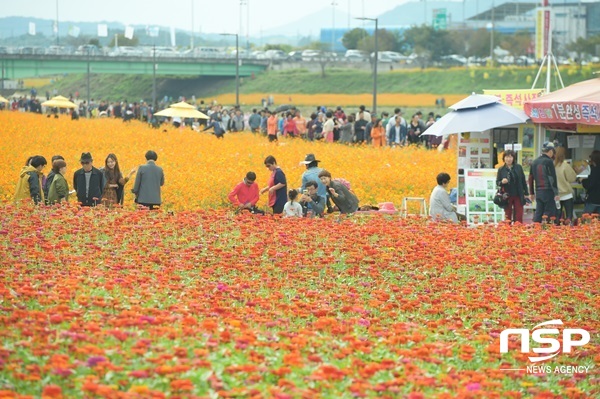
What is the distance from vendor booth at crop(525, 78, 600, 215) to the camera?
18188 mm

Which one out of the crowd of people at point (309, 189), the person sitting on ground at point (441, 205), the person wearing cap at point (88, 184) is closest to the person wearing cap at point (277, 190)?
the crowd of people at point (309, 189)

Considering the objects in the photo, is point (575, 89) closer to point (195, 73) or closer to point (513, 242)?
point (513, 242)

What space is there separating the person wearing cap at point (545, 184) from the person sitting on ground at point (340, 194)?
2869mm

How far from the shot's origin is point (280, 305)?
375 inches

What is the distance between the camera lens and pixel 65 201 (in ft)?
52.9

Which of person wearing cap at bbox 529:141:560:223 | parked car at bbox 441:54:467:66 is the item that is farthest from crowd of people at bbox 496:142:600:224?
parked car at bbox 441:54:467:66

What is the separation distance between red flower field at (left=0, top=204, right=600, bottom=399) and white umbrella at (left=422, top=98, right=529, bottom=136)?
3630 mm

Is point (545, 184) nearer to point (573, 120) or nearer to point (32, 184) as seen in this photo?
point (573, 120)

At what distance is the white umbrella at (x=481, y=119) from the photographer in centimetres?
1956

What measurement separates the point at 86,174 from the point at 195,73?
78.2 m

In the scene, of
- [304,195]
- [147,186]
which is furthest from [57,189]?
[304,195]

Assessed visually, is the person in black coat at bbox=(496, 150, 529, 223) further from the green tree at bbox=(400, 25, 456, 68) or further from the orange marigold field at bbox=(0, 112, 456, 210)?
the green tree at bbox=(400, 25, 456, 68)

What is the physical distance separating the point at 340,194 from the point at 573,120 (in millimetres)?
3928

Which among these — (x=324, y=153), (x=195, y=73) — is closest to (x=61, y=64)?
(x=195, y=73)
